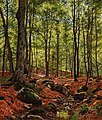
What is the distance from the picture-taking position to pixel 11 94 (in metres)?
14.1

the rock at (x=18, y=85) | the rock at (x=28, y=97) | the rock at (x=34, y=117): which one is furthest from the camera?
the rock at (x=18, y=85)

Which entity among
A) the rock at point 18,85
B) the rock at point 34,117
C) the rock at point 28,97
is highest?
the rock at point 18,85

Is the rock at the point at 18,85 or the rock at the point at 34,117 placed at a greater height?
the rock at the point at 18,85

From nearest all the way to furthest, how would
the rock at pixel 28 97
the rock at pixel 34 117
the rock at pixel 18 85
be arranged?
the rock at pixel 34 117 → the rock at pixel 28 97 → the rock at pixel 18 85

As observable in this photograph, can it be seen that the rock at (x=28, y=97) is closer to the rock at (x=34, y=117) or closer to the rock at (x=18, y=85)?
the rock at (x=18, y=85)

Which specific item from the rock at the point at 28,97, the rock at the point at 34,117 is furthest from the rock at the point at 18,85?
the rock at the point at 34,117

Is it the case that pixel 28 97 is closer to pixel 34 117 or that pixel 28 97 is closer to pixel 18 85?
pixel 18 85

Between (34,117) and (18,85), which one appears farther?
(18,85)

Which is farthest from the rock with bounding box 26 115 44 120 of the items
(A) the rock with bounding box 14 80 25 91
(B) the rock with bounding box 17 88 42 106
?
(A) the rock with bounding box 14 80 25 91

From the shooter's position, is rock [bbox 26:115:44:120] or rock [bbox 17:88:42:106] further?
rock [bbox 17:88:42:106]

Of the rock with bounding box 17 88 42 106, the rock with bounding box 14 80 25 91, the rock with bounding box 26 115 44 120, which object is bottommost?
the rock with bounding box 26 115 44 120

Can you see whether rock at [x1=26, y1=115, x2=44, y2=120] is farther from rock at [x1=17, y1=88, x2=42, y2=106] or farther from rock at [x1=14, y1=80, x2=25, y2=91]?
rock at [x1=14, y1=80, x2=25, y2=91]

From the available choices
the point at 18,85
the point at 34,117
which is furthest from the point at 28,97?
the point at 34,117

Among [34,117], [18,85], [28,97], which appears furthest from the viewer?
[18,85]
